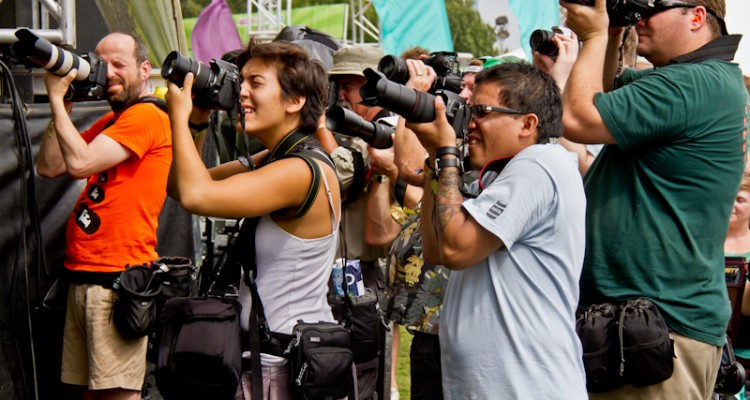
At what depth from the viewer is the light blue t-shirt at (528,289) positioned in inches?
89.6

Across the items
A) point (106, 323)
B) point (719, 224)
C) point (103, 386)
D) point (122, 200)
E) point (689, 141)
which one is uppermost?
point (689, 141)

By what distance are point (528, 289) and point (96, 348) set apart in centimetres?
247

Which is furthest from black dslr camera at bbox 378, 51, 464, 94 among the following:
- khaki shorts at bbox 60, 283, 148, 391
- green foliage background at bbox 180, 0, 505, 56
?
green foliage background at bbox 180, 0, 505, 56

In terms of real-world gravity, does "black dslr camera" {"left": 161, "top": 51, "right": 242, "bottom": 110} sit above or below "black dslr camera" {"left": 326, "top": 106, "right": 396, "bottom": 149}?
above

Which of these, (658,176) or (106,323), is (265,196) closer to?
(658,176)

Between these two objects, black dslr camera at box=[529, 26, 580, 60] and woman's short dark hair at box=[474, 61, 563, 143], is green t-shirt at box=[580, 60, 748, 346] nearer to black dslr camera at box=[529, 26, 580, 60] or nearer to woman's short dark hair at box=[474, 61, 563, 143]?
woman's short dark hair at box=[474, 61, 563, 143]

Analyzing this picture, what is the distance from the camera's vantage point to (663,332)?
2.64 m

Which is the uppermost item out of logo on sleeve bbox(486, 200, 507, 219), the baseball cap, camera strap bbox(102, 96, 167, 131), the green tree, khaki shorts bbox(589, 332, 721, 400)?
the baseball cap

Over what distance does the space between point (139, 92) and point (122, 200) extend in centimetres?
60

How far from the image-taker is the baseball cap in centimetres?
479

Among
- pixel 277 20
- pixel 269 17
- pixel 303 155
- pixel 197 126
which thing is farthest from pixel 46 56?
pixel 269 17

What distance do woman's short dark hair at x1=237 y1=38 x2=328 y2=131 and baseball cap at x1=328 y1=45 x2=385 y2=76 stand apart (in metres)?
1.71

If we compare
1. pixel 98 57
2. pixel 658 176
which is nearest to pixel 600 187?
pixel 658 176

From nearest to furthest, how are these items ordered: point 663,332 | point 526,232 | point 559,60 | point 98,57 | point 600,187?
point 526,232 < point 663,332 < point 600,187 < point 559,60 < point 98,57
